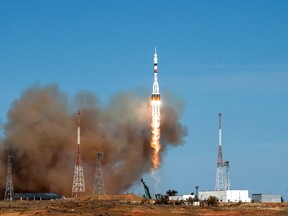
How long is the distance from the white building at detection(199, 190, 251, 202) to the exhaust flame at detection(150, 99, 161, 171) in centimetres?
1264

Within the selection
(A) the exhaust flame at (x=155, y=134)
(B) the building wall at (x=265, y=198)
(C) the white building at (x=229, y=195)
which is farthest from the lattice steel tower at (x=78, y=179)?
(B) the building wall at (x=265, y=198)

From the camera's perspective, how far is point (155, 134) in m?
145

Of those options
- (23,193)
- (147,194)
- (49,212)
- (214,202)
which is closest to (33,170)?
(23,193)

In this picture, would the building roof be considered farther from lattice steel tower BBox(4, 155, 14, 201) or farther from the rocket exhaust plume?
the rocket exhaust plume

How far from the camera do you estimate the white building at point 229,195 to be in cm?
14775

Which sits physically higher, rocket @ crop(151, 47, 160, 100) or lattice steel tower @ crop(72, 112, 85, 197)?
rocket @ crop(151, 47, 160, 100)

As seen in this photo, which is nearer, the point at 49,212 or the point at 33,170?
the point at 49,212

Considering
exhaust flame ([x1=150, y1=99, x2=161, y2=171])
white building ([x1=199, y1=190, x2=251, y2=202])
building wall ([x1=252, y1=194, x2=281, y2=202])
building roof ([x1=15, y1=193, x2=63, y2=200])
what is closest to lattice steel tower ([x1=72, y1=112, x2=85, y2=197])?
building roof ([x1=15, y1=193, x2=63, y2=200])

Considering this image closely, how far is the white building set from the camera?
148 m

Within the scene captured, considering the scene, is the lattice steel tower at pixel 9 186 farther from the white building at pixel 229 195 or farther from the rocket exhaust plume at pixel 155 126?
the white building at pixel 229 195

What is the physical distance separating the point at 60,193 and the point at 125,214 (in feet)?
263

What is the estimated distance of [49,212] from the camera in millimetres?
88125

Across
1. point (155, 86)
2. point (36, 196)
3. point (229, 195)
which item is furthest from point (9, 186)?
point (229, 195)

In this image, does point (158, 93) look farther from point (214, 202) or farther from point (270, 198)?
point (270, 198)
